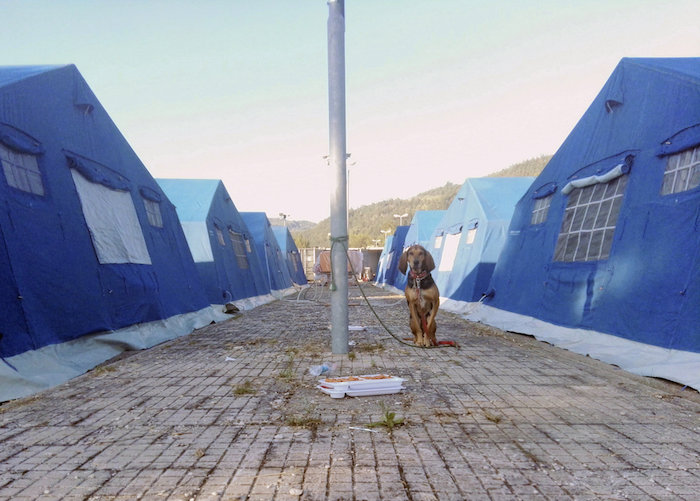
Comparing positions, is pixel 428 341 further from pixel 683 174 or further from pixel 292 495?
pixel 292 495

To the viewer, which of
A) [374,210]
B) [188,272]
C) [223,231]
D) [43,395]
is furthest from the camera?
[374,210]

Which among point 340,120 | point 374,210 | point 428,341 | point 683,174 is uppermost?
point 374,210

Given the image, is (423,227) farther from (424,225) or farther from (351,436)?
(351,436)

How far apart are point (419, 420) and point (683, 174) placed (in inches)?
185

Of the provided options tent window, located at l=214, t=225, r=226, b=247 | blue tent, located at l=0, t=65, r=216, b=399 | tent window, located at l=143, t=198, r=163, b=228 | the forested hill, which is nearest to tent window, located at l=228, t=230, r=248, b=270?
tent window, located at l=214, t=225, r=226, b=247

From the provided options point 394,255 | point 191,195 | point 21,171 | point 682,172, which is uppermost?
point 191,195

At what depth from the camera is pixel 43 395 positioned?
13.9 feet

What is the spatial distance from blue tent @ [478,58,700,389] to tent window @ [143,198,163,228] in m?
7.64

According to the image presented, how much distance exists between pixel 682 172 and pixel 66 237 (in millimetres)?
8011

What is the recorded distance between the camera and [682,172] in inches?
214

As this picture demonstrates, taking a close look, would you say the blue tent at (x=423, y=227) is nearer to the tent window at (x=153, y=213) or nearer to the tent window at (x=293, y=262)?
the tent window at (x=293, y=262)

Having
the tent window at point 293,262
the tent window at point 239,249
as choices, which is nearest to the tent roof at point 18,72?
the tent window at point 239,249

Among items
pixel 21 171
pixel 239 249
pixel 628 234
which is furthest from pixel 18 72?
pixel 239 249

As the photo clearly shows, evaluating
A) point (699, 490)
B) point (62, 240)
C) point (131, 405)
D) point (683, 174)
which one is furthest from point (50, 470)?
point (683, 174)
